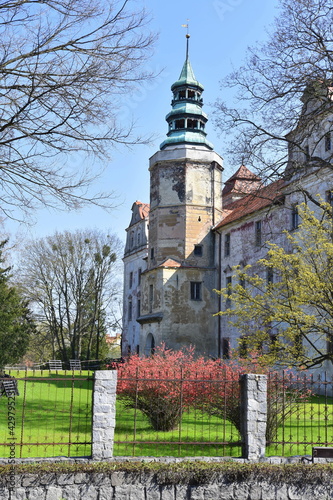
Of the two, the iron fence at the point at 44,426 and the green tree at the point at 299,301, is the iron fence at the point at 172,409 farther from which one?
the green tree at the point at 299,301

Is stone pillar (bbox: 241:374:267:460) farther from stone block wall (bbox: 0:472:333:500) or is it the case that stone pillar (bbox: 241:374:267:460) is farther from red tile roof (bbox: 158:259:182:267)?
red tile roof (bbox: 158:259:182:267)

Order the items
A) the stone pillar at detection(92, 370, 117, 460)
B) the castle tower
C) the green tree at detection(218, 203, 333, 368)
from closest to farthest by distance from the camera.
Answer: the stone pillar at detection(92, 370, 117, 460) < the green tree at detection(218, 203, 333, 368) < the castle tower

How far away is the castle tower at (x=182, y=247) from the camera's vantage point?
114 ft

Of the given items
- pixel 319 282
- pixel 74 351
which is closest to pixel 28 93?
pixel 319 282

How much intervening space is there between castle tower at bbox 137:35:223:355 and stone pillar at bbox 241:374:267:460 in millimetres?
23828

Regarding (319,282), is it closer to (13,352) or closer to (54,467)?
(54,467)

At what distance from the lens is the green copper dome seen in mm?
37750

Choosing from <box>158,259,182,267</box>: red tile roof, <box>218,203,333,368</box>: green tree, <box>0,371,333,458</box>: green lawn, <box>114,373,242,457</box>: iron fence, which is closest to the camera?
<box>0,371,333,458</box>: green lawn

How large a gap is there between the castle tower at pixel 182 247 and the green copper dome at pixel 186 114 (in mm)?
116

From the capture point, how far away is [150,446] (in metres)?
12.5

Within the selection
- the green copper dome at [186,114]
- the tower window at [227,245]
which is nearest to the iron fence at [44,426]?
the tower window at [227,245]

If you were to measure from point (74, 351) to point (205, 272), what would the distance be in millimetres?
17609

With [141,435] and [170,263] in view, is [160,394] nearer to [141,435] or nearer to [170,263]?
[141,435]

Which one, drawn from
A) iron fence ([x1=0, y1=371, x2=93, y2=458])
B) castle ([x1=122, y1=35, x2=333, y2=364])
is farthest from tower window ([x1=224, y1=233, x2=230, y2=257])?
iron fence ([x1=0, y1=371, x2=93, y2=458])
